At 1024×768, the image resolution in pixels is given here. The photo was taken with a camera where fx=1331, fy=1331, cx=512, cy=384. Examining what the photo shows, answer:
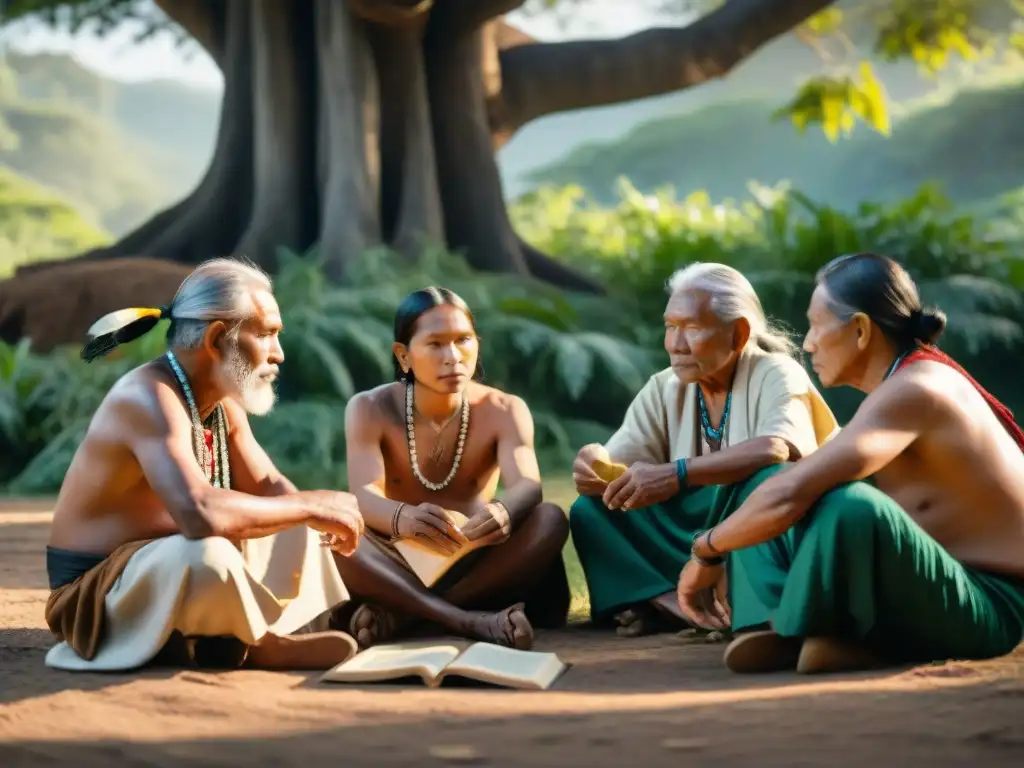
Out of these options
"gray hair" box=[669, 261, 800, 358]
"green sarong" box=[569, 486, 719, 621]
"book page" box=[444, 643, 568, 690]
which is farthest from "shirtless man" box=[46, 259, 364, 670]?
"gray hair" box=[669, 261, 800, 358]

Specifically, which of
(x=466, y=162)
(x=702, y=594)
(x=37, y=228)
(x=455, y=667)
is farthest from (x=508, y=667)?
(x=37, y=228)

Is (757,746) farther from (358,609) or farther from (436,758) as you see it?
(358,609)

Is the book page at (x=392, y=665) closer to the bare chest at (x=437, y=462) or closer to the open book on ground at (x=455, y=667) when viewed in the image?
the open book on ground at (x=455, y=667)

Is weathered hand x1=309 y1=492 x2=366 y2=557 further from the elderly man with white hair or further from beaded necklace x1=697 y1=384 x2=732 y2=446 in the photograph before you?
beaded necklace x1=697 y1=384 x2=732 y2=446

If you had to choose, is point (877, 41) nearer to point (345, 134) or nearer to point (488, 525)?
point (345, 134)

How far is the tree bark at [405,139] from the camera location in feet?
36.9

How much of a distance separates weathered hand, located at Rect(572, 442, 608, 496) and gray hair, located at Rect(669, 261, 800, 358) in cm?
60

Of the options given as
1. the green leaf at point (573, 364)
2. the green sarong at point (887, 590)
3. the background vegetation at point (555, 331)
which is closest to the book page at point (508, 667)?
the green sarong at point (887, 590)

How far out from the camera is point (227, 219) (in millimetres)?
11641

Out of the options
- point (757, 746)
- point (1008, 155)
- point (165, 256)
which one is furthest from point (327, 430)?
point (1008, 155)

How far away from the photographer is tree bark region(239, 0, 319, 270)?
1104 centimetres

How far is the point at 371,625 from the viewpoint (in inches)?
170

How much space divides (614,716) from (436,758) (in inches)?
21.4

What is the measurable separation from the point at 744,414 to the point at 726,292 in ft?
1.36
